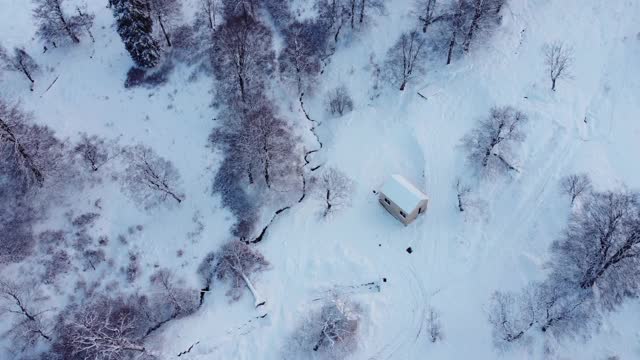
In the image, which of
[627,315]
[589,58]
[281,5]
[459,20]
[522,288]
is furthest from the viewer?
[281,5]

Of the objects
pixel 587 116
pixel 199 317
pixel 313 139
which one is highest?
pixel 587 116

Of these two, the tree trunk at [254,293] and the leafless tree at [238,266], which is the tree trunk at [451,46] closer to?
the leafless tree at [238,266]

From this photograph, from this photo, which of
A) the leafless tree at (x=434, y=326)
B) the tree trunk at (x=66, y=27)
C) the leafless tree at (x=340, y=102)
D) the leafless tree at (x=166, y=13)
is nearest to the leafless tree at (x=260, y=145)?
the leafless tree at (x=340, y=102)

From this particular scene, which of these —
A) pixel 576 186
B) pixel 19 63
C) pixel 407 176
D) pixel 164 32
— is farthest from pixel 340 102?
pixel 19 63

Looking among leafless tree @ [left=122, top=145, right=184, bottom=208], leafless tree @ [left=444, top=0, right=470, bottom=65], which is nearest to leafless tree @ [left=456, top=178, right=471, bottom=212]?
leafless tree @ [left=444, top=0, right=470, bottom=65]

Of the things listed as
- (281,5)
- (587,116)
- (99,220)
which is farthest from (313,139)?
(587,116)

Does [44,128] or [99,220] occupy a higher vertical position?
[44,128]

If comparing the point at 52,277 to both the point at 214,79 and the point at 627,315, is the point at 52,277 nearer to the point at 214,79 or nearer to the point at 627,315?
the point at 214,79
